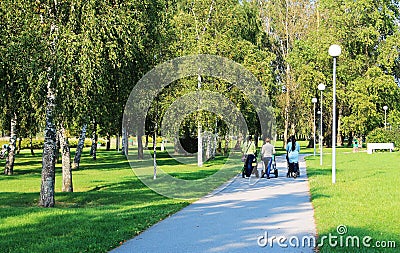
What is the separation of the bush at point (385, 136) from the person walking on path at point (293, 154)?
29.4 m

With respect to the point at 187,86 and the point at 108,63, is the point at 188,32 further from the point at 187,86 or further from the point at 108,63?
the point at 108,63

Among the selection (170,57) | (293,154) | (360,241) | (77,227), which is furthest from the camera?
(170,57)

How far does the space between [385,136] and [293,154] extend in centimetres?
3124

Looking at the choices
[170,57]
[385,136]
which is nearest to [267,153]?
[170,57]

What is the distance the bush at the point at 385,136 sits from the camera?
47219 millimetres

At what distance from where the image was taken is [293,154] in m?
20.1

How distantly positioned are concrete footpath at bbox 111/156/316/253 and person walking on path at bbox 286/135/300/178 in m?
5.17

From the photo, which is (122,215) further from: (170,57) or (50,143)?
(170,57)

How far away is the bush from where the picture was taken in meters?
47.2

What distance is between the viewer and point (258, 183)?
1856 centimetres

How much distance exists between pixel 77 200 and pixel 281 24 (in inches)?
1897

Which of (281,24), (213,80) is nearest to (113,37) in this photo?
A: (213,80)

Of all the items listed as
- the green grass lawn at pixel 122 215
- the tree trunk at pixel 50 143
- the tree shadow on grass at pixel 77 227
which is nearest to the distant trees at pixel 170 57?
the tree trunk at pixel 50 143

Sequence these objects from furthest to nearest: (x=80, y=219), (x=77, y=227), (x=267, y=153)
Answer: (x=267, y=153) < (x=80, y=219) < (x=77, y=227)
